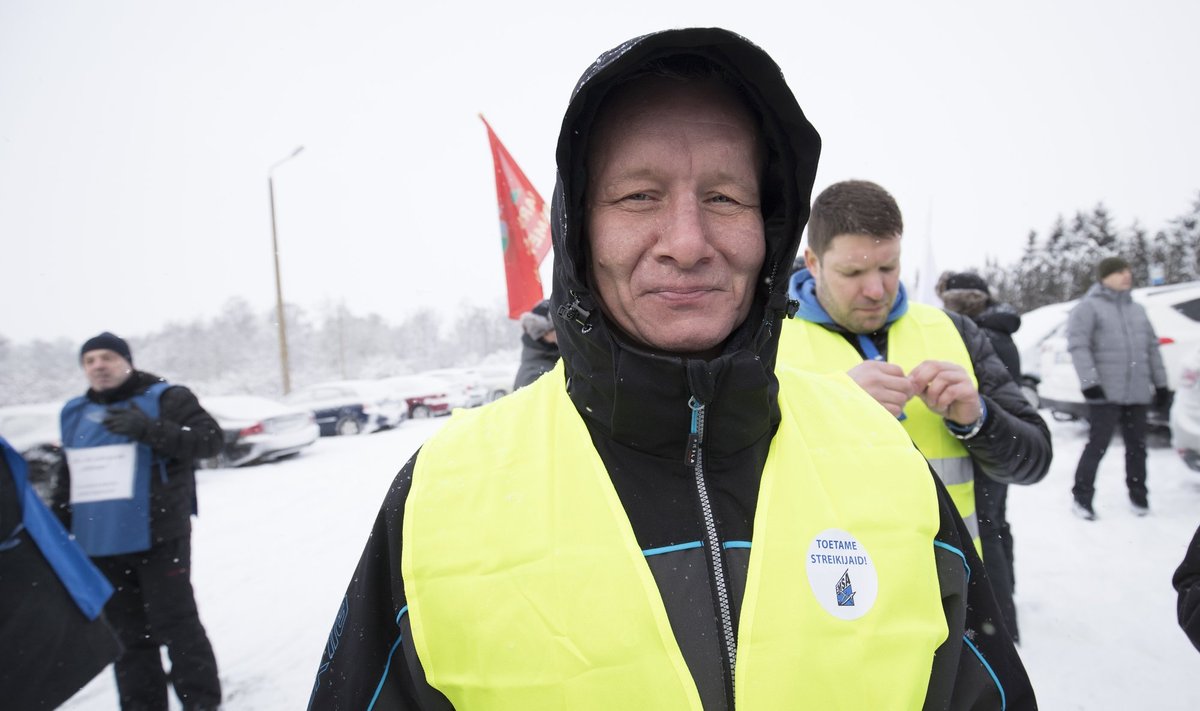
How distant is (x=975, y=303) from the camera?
393 centimetres

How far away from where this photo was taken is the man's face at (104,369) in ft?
11.1

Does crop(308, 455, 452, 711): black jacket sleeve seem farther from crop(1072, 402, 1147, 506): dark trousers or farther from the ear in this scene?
crop(1072, 402, 1147, 506): dark trousers

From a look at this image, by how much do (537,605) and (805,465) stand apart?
60 cm

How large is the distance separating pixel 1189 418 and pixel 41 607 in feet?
26.0

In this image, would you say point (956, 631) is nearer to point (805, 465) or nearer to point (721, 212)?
point (805, 465)

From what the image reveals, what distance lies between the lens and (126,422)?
129 inches

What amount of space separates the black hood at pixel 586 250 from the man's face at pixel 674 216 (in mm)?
43

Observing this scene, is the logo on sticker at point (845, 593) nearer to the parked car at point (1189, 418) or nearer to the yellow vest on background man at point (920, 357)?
the yellow vest on background man at point (920, 357)

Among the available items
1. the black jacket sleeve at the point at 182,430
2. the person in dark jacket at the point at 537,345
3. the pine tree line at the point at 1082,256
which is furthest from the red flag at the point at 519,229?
the pine tree line at the point at 1082,256

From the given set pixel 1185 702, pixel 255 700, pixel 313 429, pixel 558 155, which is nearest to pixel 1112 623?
pixel 1185 702

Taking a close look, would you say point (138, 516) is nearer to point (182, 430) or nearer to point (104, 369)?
point (182, 430)

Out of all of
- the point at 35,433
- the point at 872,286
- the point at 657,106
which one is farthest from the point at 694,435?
the point at 35,433

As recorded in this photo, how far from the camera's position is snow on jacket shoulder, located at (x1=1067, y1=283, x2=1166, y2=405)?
5.19 meters

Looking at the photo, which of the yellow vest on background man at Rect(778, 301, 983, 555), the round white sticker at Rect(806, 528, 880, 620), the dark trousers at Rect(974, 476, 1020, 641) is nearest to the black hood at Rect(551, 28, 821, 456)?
the round white sticker at Rect(806, 528, 880, 620)
